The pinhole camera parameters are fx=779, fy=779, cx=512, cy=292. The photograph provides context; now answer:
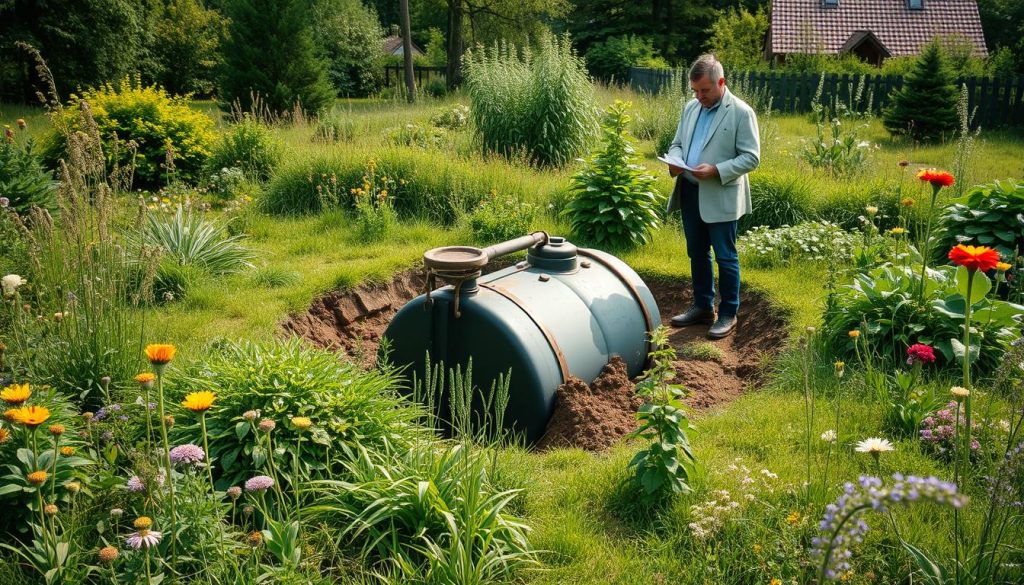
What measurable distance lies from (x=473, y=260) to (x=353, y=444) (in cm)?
140

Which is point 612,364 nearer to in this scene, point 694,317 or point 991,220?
point 694,317

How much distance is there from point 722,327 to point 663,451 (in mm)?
3078

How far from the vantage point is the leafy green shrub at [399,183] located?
30.8 feet

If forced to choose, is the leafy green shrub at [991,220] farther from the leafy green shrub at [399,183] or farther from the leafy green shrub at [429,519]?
the leafy green shrub at [399,183]

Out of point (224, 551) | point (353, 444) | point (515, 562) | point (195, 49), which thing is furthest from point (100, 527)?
point (195, 49)

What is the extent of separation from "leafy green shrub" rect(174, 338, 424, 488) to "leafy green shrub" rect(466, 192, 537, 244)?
4237 mm

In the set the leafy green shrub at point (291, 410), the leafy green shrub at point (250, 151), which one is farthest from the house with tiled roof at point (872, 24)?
the leafy green shrub at point (291, 410)

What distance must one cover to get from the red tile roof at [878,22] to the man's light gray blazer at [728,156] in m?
27.5

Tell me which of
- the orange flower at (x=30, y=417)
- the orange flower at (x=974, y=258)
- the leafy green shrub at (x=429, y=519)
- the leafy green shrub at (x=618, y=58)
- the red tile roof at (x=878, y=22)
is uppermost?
the red tile roof at (x=878, y=22)

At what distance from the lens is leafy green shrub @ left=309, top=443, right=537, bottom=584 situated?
303 centimetres

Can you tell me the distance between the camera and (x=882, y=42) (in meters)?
31.4

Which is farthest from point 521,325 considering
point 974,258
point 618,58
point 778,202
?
point 618,58

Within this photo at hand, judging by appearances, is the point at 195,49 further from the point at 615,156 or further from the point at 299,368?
the point at 299,368

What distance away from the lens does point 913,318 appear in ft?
16.4
